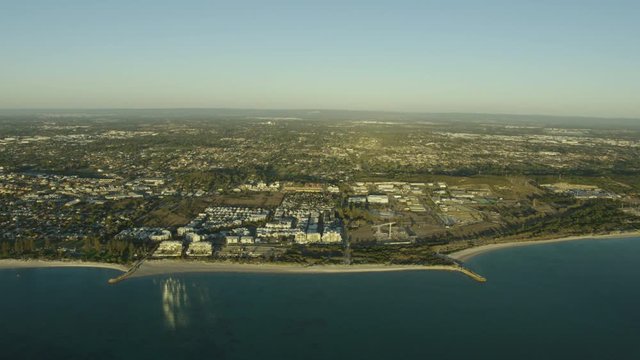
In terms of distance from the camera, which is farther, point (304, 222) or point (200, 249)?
point (304, 222)

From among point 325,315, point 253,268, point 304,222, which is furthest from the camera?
point 304,222

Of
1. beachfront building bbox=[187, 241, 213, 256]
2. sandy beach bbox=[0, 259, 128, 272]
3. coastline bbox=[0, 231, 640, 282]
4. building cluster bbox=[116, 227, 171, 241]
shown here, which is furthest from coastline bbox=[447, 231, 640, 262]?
sandy beach bbox=[0, 259, 128, 272]

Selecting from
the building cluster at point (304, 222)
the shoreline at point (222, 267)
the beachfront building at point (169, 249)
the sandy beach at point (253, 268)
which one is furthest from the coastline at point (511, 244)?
the beachfront building at point (169, 249)

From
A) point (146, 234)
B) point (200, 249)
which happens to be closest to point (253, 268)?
point (200, 249)

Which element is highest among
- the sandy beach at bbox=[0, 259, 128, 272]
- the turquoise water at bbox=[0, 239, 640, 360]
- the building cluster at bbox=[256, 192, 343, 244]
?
the building cluster at bbox=[256, 192, 343, 244]

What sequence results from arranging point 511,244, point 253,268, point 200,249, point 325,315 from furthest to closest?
point 511,244 → point 200,249 → point 253,268 → point 325,315

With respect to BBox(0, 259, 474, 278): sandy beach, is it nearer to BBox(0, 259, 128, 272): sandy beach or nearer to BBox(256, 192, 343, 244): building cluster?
BBox(0, 259, 128, 272): sandy beach

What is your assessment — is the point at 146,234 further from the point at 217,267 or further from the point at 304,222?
the point at 304,222

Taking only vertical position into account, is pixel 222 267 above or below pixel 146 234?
below
